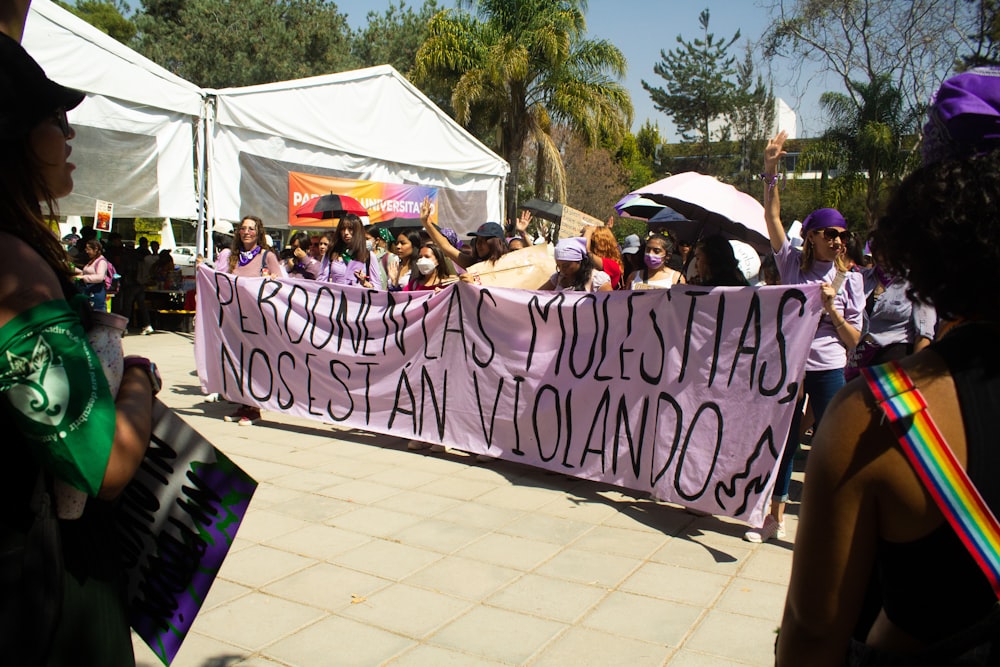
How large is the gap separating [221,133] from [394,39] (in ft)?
94.7

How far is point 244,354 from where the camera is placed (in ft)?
24.3

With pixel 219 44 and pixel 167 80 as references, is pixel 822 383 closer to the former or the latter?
pixel 167 80

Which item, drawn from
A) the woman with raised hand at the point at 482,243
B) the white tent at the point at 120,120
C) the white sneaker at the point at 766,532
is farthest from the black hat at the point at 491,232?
the white tent at the point at 120,120

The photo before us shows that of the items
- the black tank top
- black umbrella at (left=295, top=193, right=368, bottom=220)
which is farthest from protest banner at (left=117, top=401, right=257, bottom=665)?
black umbrella at (left=295, top=193, right=368, bottom=220)

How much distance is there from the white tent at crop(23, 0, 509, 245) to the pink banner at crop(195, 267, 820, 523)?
4.49m

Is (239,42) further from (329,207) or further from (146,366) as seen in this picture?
(146,366)

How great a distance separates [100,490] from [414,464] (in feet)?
16.1

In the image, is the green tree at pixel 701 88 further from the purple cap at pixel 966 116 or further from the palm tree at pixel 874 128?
the purple cap at pixel 966 116

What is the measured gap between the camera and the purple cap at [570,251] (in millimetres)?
6102

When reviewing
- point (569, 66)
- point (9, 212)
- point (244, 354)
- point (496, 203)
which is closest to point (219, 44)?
point (569, 66)

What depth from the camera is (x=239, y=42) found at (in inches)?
1305

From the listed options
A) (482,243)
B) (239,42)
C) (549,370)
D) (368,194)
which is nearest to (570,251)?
(549,370)

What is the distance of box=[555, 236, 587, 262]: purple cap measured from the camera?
6102mm

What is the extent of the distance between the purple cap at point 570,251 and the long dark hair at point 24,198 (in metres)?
4.78
